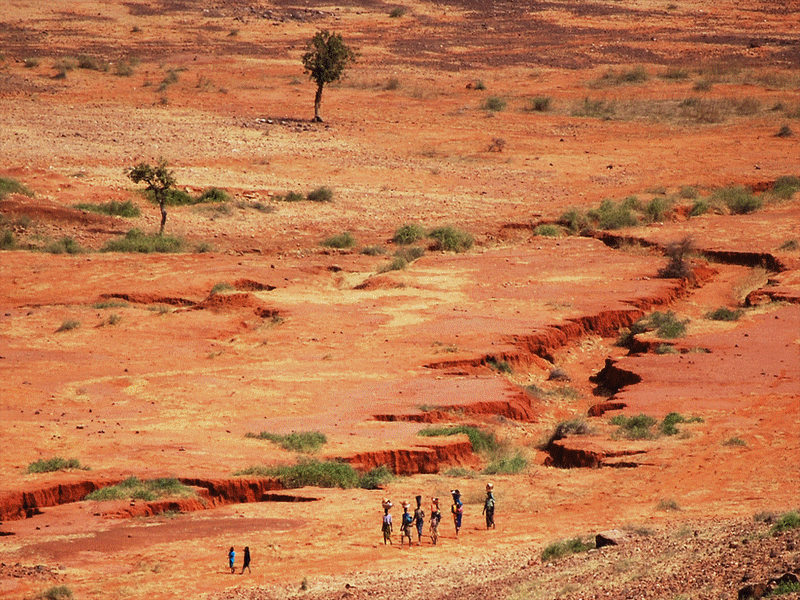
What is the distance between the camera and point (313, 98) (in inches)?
1981

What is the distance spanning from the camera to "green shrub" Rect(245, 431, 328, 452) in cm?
1707

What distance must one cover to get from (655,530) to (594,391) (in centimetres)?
851

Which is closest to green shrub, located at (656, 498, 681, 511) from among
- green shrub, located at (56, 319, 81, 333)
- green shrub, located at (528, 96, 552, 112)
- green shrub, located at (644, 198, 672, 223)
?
green shrub, located at (56, 319, 81, 333)

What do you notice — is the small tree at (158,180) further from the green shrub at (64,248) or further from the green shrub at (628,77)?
the green shrub at (628,77)

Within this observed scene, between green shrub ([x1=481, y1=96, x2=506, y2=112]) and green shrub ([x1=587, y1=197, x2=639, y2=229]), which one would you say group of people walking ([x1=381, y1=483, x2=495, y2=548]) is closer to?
green shrub ([x1=587, y1=197, x2=639, y2=229])

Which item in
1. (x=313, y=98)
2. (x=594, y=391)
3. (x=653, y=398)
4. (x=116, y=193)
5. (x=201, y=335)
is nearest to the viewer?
(x=653, y=398)

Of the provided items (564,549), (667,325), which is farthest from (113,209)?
(564,549)

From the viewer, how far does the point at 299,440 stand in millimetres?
17219

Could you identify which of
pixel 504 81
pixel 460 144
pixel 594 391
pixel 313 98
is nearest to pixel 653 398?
pixel 594 391

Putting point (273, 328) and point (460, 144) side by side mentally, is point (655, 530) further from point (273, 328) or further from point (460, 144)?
point (460, 144)

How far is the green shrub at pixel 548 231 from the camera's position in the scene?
32.7m

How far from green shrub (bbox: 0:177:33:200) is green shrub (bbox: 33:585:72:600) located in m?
21.5

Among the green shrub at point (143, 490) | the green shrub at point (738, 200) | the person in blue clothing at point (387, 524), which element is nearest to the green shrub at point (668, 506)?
the person in blue clothing at point (387, 524)

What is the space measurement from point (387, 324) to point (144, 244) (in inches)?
328
